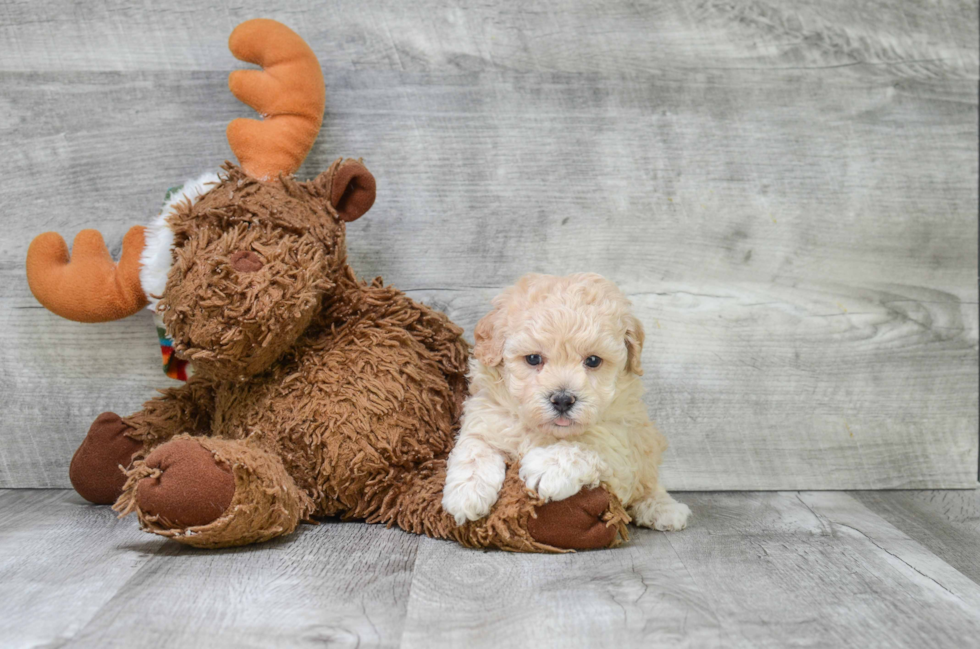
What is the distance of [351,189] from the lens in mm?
1276

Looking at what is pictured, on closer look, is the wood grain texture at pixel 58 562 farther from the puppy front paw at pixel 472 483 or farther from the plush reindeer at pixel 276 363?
the puppy front paw at pixel 472 483

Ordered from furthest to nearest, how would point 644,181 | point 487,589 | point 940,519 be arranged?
1. point 644,181
2. point 940,519
3. point 487,589

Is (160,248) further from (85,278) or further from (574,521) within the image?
(574,521)

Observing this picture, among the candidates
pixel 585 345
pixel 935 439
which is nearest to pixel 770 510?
pixel 935 439

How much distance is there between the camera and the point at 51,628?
2.81 ft

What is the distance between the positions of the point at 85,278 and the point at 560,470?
81 cm

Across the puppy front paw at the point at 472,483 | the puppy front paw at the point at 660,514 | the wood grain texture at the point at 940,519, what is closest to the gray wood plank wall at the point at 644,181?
the wood grain texture at the point at 940,519

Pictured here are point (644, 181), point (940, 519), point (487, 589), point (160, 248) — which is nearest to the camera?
point (487, 589)

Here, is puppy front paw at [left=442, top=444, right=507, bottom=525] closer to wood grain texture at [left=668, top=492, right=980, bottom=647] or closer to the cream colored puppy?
the cream colored puppy

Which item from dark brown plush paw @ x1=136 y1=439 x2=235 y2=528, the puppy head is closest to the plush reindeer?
dark brown plush paw @ x1=136 y1=439 x2=235 y2=528

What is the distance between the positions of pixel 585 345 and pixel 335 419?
393 mm

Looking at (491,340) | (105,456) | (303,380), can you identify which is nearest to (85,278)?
(105,456)

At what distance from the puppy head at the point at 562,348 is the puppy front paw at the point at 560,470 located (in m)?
0.03

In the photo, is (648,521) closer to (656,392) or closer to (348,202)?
(656,392)
